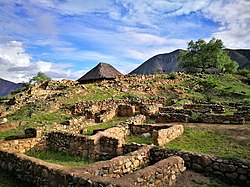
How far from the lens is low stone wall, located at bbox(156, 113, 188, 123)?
1517cm

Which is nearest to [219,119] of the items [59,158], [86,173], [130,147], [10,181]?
[130,147]

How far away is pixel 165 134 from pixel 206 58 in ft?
132

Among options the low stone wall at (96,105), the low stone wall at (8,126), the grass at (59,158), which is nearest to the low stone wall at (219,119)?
the low stone wall at (96,105)

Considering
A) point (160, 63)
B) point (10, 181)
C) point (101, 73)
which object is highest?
point (160, 63)

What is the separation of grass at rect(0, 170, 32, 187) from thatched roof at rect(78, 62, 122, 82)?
2215cm

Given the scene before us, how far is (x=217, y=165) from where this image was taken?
7.82 meters

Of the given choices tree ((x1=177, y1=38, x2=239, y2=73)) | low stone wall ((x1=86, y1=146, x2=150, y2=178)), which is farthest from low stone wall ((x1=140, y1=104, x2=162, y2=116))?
tree ((x1=177, y1=38, x2=239, y2=73))

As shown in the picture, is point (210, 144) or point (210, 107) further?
point (210, 107)

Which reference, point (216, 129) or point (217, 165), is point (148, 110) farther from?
point (217, 165)

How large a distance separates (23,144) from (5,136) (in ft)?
7.24

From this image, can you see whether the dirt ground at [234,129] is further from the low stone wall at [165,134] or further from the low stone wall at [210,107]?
the low stone wall at [210,107]

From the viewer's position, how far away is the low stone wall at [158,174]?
620 cm

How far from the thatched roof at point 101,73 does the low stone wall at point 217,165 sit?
22.1m

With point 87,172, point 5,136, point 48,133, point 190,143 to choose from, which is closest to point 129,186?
point 87,172
